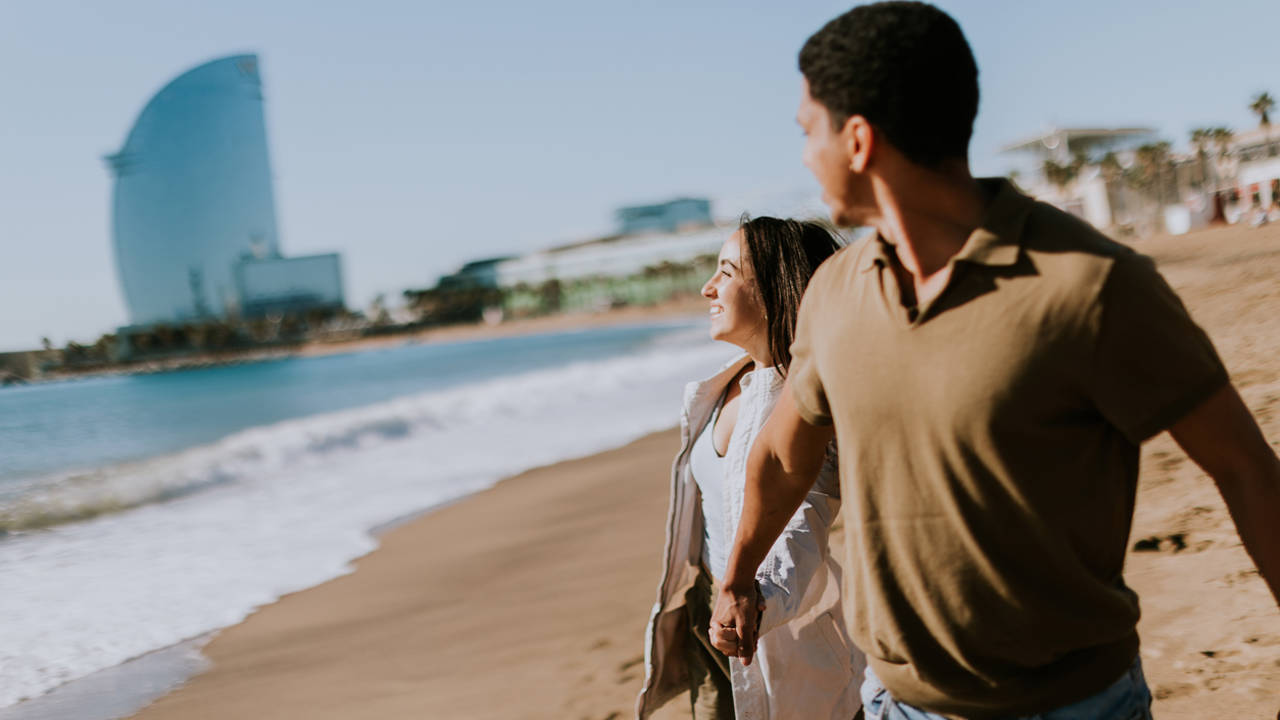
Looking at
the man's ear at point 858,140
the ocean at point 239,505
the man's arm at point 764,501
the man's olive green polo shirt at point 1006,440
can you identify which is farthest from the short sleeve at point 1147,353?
the ocean at point 239,505

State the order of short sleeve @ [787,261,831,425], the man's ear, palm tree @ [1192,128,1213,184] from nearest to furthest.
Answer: the man's ear < short sleeve @ [787,261,831,425] < palm tree @ [1192,128,1213,184]

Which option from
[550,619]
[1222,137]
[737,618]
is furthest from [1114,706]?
[1222,137]

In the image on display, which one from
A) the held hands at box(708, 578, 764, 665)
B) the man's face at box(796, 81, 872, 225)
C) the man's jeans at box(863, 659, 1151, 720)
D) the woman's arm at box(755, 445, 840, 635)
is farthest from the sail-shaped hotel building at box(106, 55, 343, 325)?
the man's jeans at box(863, 659, 1151, 720)

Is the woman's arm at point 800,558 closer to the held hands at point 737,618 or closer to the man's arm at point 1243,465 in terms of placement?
the held hands at point 737,618

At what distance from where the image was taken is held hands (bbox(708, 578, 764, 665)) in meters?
1.97

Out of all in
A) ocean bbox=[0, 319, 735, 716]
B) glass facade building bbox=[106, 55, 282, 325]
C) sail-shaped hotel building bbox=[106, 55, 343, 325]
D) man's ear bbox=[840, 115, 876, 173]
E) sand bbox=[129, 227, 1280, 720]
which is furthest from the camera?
sail-shaped hotel building bbox=[106, 55, 343, 325]

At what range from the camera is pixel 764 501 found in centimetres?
187

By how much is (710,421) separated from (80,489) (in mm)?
14746

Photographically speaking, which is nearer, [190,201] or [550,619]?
[550,619]

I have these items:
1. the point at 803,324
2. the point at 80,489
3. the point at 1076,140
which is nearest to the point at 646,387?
the point at 80,489

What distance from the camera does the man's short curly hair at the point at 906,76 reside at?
1.21m

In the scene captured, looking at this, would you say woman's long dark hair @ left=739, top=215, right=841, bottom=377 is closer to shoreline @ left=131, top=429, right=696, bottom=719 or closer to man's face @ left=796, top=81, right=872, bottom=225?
man's face @ left=796, top=81, right=872, bottom=225

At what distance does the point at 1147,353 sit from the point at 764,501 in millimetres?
861

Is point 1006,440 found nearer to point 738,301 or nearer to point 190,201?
point 738,301
